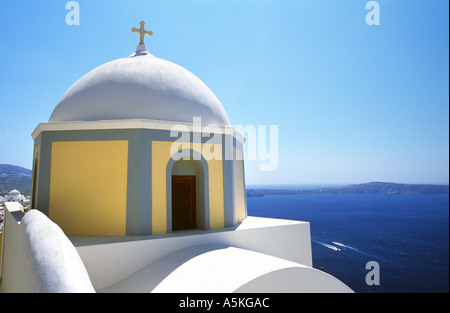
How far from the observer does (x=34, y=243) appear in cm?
330

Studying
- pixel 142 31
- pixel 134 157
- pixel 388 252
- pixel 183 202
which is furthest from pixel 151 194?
pixel 388 252

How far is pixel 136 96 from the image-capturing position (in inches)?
286

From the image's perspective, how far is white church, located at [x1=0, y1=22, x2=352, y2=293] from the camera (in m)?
5.01

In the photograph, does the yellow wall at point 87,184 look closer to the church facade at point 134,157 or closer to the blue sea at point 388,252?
the church facade at point 134,157

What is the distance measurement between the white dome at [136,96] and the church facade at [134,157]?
0.03m

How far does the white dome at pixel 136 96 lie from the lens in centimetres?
720

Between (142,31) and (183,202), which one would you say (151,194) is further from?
(142,31)

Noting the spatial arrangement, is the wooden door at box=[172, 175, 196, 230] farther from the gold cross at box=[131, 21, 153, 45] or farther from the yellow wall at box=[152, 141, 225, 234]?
the gold cross at box=[131, 21, 153, 45]

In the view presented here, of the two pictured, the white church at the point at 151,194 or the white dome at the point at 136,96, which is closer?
the white church at the point at 151,194

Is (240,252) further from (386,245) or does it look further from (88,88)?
(386,245)

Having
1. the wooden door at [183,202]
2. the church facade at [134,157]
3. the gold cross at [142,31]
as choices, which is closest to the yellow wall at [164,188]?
the church facade at [134,157]

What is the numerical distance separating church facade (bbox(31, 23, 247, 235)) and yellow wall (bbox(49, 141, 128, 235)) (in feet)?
0.08

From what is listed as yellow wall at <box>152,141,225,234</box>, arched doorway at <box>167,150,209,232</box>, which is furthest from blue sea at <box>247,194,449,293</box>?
arched doorway at <box>167,150,209,232</box>
